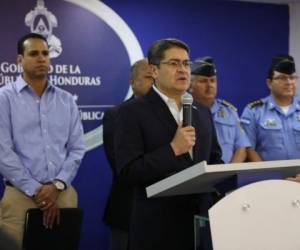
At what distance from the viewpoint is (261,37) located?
5031 millimetres

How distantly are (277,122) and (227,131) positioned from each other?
411 mm

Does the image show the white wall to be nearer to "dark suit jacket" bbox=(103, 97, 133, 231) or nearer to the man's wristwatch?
"dark suit jacket" bbox=(103, 97, 133, 231)

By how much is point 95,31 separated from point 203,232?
9.68 feet

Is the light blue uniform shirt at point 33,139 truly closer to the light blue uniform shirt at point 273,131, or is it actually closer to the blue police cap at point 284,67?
the light blue uniform shirt at point 273,131

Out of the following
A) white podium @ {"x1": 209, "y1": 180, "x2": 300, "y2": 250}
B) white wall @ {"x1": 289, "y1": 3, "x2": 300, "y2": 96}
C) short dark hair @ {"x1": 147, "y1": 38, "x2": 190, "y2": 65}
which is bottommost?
white podium @ {"x1": 209, "y1": 180, "x2": 300, "y2": 250}

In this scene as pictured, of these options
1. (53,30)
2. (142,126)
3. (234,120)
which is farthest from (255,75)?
(142,126)

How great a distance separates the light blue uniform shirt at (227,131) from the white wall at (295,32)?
1668 millimetres

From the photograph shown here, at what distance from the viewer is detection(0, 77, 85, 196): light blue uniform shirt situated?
294cm

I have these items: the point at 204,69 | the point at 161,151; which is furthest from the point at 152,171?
the point at 204,69

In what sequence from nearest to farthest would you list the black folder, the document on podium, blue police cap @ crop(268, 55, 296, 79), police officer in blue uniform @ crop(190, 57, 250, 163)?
the document on podium
the black folder
police officer in blue uniform @ crop(190, 57, 250, 163)
blue police cap @ crop(268, 55, 296, 79)

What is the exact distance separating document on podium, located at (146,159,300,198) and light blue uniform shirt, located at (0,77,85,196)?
1.48 meters

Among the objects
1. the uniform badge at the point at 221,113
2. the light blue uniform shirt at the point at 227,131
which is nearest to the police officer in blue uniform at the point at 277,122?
the light blue uniform shirt at the point at 227,131

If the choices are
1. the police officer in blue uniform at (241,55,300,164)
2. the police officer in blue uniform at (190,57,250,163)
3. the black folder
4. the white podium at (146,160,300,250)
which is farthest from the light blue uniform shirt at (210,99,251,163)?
the white podium at (146,160,300,250)

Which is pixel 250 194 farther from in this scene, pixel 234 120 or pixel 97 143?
pixel 97 143
